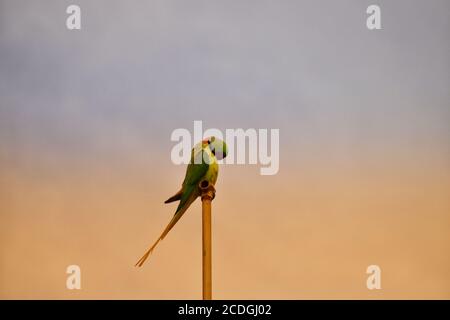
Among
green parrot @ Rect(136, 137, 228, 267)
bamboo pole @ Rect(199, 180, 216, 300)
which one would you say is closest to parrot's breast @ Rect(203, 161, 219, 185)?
green parrot @ Rect(136, 137, 228, 267)

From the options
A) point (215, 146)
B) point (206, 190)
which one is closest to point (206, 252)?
point (206, 190)

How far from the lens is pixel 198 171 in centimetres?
313

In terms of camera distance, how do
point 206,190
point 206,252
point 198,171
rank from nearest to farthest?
1. point 206,252
2. point 206,190
3. point 198,171

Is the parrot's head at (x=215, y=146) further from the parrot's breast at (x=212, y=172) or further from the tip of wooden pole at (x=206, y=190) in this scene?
the tip of wooden pole at (x=206, y=190)

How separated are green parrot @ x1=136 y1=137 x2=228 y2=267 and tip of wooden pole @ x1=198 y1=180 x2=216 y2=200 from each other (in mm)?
108

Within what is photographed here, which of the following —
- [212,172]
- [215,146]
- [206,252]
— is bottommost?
[206,252]

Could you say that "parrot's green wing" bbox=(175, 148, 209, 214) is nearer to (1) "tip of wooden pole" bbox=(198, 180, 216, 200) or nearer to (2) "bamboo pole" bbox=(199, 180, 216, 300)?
(1) "tip of wooden pole" bbox=(198, 180, 216, 200)

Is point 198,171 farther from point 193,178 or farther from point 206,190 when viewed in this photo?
point 206,190

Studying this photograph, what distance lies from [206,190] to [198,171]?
0.34 m

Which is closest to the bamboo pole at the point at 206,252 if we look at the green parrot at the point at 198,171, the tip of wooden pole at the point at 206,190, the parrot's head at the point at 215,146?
the tip of wooden pole at the point at 206,190

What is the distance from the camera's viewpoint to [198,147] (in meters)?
3.21
